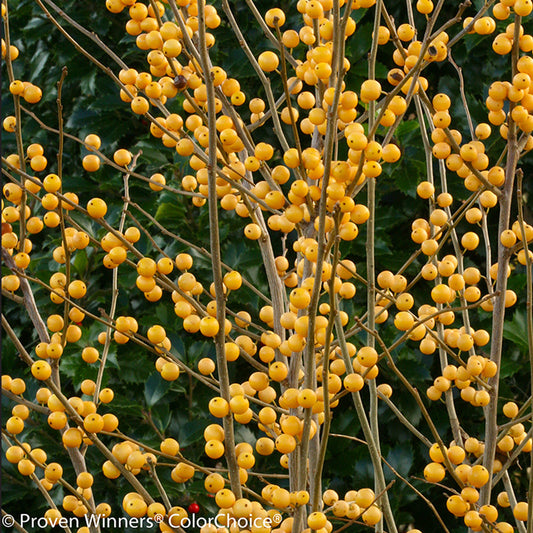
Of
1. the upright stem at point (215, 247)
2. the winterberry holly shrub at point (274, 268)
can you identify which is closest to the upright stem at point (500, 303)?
the winterberry holly shrub at point (274, 268)

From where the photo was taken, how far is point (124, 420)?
1.15m

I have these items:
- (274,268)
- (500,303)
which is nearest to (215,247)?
(274,268)

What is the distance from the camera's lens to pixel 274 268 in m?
0.64

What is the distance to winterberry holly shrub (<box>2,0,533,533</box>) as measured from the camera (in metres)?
0.53

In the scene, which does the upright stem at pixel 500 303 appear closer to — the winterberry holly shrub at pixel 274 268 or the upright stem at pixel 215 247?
the winterberry holly shrub at pixel 274 268

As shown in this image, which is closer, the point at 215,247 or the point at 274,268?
the point at 215,247

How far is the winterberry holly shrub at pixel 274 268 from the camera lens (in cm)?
53

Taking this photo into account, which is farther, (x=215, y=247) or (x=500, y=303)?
(x=500, y=303)

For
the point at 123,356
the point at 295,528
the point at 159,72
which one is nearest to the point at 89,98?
the point at 123,356

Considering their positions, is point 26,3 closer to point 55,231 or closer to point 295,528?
point 55,231

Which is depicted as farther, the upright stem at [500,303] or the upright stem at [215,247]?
the upright stem at [500,303]

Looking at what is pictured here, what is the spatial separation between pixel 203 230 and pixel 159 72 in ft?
1.75

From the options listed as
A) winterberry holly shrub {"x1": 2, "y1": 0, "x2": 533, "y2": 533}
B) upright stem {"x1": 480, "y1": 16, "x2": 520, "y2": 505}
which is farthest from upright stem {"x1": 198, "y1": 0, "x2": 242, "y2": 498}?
upright stem {"x1": 480, "y1": 16, "x2": 520, "y2": 505}

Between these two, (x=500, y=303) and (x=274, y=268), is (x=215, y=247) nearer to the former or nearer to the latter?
(x=274, y=268)
